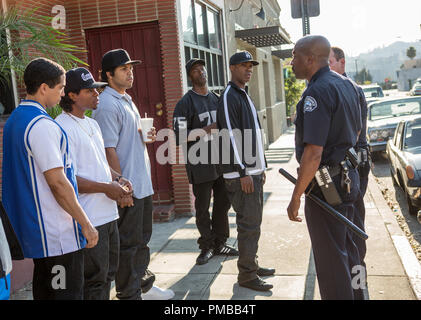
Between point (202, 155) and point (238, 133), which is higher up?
point (238, 133)

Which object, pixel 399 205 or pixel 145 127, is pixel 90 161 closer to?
pixel 145 127

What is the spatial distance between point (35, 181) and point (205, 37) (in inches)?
274

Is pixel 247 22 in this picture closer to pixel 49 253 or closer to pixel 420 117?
pixel 420 117

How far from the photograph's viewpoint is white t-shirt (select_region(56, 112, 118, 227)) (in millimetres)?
3006

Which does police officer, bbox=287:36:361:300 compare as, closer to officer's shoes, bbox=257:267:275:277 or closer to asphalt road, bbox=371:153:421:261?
officer's shoes, bbox=257:267:275:277

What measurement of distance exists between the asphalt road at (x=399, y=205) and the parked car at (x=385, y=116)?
651 mm

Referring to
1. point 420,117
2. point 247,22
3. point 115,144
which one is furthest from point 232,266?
point 247,22

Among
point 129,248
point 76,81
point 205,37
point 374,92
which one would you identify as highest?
point 205,37

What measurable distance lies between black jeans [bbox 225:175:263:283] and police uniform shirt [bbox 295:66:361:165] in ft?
3.51

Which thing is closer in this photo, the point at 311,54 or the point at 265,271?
the point at 311,54

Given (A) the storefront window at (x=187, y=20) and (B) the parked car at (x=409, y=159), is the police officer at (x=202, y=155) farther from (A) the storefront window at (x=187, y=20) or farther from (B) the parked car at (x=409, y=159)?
(B) the parked car at (x=409, y=159)

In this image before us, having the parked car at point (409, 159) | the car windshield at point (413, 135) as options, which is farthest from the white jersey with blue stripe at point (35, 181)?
the car windshield at point (413, 135)

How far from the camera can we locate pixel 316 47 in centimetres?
328

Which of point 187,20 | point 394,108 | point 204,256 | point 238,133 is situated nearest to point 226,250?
point 204,256
